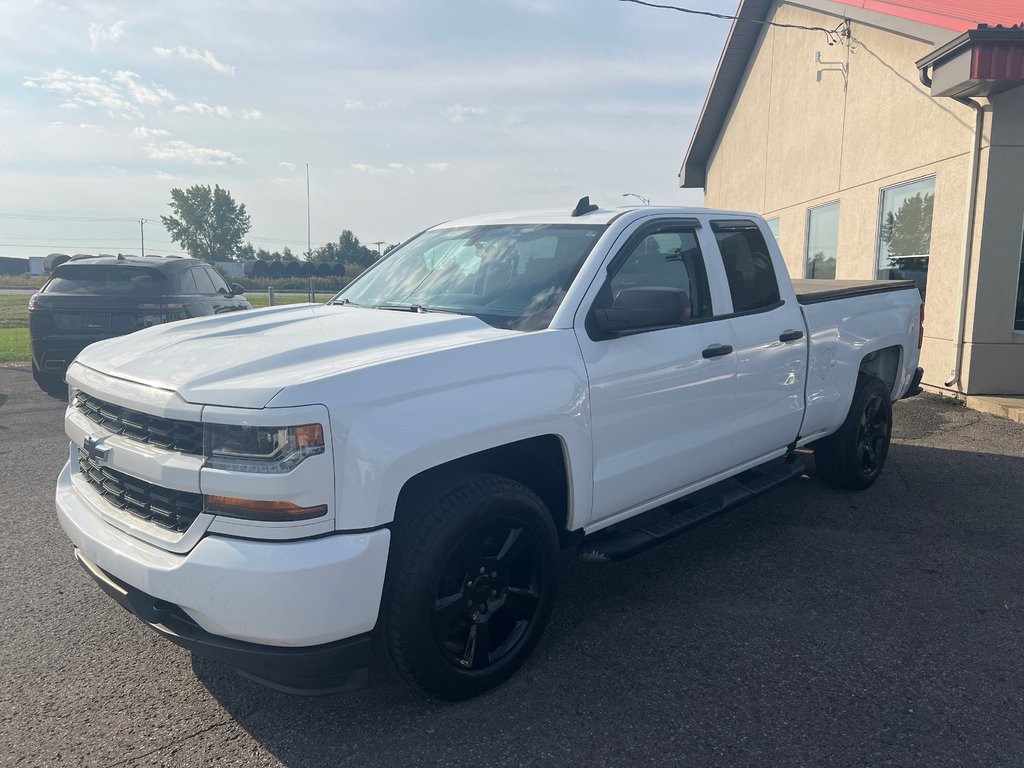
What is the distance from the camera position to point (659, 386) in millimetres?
3684

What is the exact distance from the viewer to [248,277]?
178 feet

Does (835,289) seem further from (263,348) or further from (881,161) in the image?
(881,161)

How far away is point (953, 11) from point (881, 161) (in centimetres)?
193

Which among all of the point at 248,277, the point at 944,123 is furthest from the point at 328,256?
the point at 944,123

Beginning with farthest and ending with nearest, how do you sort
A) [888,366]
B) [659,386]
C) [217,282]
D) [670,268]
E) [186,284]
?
[217,282] < [186,284] < [888,366] < [670,268] < [659,386]

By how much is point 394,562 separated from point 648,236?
7.15 feet

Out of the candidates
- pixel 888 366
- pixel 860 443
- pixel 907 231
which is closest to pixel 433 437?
pixel 860 443

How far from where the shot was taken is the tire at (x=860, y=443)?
551 cm

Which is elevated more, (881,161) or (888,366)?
(881,161)

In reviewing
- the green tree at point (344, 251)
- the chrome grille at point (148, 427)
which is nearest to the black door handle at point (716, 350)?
the chrome grille at point (148, 427)

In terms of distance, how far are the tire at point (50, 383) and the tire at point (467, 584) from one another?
8.11m

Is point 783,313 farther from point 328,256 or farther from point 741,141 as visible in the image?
point 328,256

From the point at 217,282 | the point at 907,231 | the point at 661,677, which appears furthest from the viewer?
the point at 217,282

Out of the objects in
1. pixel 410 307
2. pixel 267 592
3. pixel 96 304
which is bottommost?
pixel 267 592
